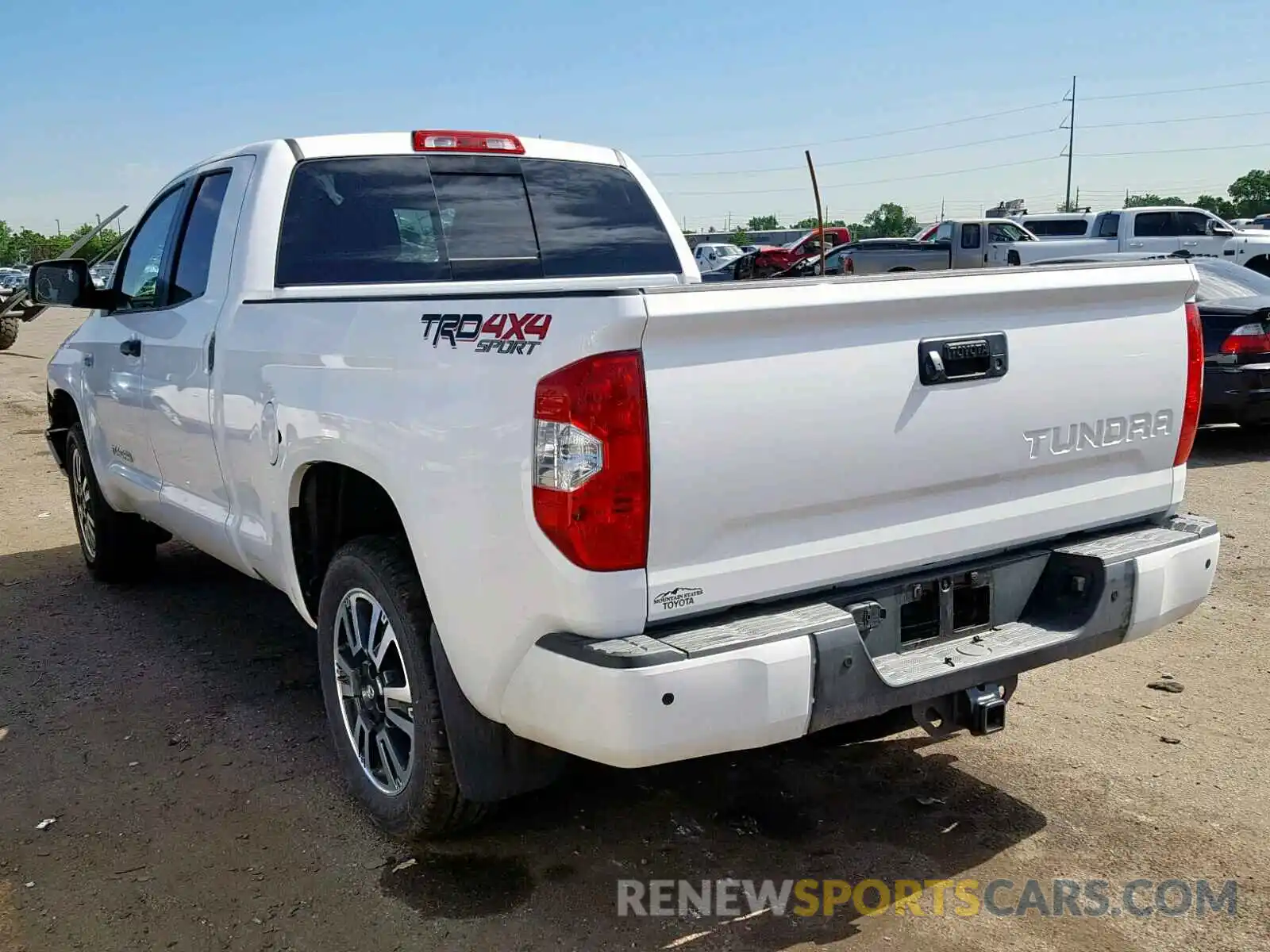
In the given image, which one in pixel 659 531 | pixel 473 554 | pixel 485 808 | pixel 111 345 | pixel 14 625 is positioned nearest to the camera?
pixel 659 531

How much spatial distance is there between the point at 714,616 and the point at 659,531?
0.28 meters

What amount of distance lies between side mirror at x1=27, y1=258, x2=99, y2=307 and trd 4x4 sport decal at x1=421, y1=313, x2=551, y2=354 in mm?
2993

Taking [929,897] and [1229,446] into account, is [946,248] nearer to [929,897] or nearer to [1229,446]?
[1229,446]

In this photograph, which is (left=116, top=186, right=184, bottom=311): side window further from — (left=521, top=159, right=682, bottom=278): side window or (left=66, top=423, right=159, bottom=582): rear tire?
(left=521, top=159, right=682, bottom=278): side window

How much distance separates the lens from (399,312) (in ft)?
10.4

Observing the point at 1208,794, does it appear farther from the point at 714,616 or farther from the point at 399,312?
the point at 399,312

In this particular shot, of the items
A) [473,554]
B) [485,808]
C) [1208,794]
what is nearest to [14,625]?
[485,808]

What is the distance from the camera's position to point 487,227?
15.5 feet

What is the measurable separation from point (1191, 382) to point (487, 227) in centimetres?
262

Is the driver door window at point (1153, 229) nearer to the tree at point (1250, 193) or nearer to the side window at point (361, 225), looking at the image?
the side window at point (361, 225)

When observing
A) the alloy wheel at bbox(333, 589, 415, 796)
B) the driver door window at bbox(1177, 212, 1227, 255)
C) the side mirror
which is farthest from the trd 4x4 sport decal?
Answer: the driver door window at bbox(1177, 212, 1227, 255)

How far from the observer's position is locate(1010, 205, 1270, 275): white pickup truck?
76.1 ft

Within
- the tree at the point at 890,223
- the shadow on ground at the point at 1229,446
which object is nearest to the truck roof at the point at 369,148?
the shadow on ground at the point at 1229,446

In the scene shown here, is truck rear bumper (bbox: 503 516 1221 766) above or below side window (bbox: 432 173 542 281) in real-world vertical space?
below
